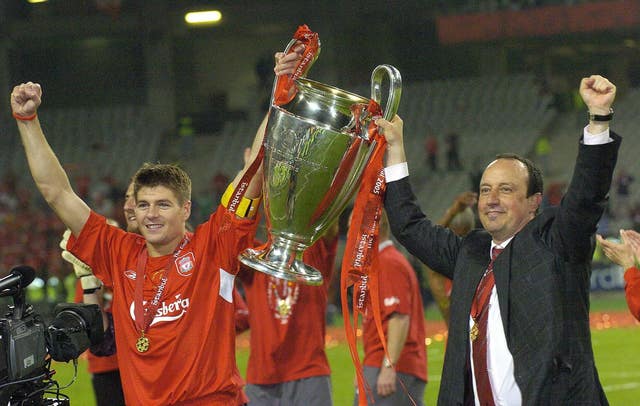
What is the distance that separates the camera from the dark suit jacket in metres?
2.88

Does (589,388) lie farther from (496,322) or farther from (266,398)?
(266,398)

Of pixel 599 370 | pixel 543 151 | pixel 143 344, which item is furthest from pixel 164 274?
pixel 543 151

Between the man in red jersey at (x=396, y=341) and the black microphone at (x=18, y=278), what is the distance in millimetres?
2305

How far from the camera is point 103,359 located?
16.4ft

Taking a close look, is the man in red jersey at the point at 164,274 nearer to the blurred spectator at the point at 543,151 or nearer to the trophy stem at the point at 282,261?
the trophy stem at the point at 282,261

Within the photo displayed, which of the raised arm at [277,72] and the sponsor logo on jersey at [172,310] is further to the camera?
the sponsor logo on jersey at [172,310]

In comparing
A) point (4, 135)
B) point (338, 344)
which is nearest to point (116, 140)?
point (4, 135)

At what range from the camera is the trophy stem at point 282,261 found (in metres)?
3.00

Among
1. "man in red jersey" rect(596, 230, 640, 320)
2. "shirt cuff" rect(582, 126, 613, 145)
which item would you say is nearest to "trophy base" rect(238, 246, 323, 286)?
"shirt cuff" rect(582, 126, 613, 145)

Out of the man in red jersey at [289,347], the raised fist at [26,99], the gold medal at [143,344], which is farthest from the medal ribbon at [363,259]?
the man in red jersey at [289,347]

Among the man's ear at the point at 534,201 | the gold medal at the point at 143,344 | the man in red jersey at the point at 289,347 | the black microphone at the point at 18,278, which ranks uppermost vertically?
the man's ear at the point at 534,201

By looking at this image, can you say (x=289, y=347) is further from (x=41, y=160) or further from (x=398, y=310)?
(x=41, y=160)

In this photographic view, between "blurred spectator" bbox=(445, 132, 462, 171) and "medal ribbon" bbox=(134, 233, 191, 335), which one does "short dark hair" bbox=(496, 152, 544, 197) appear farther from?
"blurred spectator" bbox=(445, 132, 462, 171)

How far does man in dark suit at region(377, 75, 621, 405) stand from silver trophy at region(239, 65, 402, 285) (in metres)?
0.16
